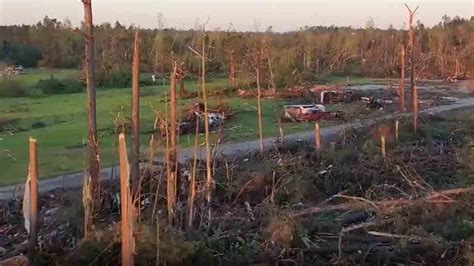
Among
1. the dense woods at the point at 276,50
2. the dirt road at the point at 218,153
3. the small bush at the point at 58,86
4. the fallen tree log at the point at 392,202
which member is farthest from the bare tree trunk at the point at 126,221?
the small bush at the point at 58,86

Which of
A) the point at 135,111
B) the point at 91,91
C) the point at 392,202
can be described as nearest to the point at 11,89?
the point at 91,91

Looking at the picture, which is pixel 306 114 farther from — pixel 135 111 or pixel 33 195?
pixel 33 195

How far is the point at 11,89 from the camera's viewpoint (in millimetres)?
42750

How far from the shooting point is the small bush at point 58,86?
44406 mm

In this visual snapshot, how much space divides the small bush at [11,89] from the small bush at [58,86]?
1.34 meters

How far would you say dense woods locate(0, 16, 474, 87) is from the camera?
48.6 m

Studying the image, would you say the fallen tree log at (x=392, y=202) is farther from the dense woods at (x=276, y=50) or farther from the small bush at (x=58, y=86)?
the small bush at (x=58, y=86)

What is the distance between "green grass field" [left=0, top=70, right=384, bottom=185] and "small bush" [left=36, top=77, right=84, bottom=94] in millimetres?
1726

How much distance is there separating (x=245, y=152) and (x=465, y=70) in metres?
37.2

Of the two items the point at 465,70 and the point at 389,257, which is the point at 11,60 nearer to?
the point at 465,70

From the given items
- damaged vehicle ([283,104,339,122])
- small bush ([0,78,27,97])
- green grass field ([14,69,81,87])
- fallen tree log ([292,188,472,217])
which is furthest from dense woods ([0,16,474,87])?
fallen tree log ([292,188,472,217])

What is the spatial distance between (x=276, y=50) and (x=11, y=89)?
18920 millimetres

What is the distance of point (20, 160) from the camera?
20453mm

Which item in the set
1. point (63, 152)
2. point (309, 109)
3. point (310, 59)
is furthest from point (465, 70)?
point (63, 152)
